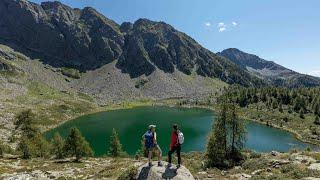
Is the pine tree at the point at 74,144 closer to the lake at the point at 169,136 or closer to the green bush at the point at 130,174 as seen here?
the lake at the point at 169,136

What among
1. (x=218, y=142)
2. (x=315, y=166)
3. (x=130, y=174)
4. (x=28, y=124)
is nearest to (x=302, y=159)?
(x=315, y=166)

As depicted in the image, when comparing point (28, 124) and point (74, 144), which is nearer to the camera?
point (74, 144)

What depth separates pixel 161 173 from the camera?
27.3 meters

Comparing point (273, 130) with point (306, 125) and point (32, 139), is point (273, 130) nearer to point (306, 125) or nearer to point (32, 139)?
point (306, 125)

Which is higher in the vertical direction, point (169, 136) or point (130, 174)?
point (130, 174)

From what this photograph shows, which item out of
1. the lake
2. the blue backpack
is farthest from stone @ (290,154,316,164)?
the lake

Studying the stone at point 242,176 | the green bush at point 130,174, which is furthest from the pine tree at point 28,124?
the green bush at point 130,174

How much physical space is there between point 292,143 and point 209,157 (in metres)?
112

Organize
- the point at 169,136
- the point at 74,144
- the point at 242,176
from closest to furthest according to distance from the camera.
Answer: the point at 242,176 → the point at 74,144 → the point at 169,136

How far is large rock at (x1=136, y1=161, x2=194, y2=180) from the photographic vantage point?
27031mm

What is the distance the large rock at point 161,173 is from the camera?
2703 cm

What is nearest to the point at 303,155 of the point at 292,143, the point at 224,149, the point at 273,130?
the point at 224,149

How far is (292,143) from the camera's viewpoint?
14962 centimetres

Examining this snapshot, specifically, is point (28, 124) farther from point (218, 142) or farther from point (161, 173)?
point (161, 173)
